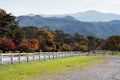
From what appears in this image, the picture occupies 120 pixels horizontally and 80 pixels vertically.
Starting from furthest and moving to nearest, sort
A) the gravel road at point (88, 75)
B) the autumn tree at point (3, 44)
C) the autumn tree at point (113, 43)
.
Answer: the autumn tree at point (113, 43) < the autumn tree at point (3, 44) < the gravel road at point (88, 75)

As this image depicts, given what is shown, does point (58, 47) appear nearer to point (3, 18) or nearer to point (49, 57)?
point (3, 18)

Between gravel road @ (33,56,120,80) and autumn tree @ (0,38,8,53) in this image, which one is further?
autumn tree @ (0,38,8,53)

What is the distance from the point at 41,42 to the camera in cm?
13688

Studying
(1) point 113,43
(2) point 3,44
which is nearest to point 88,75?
(2) point 3,44

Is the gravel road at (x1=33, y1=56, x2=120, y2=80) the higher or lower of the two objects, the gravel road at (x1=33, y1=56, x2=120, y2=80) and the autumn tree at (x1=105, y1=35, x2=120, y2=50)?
the higher

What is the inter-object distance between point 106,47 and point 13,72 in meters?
159

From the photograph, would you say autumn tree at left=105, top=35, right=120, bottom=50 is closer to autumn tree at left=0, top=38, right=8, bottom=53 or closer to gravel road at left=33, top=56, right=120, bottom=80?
autumn tree at left=0, top=38, right=8, bottom=53

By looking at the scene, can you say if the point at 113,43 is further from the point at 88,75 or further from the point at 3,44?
the point at 88,75

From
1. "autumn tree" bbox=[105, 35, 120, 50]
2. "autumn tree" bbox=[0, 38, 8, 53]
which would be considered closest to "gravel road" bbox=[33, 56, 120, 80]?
"autumn tree" bbox=[0, 38, 8, 53]

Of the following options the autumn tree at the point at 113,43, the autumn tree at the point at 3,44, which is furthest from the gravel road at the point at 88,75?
the autumn tree at the point at 113,43

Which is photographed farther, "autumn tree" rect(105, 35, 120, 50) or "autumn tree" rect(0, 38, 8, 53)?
"autumn tree" rect(105, 35, 120, 50)

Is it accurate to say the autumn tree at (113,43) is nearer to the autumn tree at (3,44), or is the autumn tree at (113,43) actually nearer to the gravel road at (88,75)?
the autumn tree at (3,44)

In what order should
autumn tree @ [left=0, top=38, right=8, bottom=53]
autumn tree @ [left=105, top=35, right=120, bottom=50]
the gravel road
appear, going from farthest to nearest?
autumn tree @ [left=105, top=35, right=120, bottom=50] < autumn tree @ [left=0, top=38, right=8, bottom=53] < the gravel road

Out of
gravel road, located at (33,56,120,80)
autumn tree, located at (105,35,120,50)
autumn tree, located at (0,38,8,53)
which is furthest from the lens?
autumn tree, located at (105,35,120,50)
